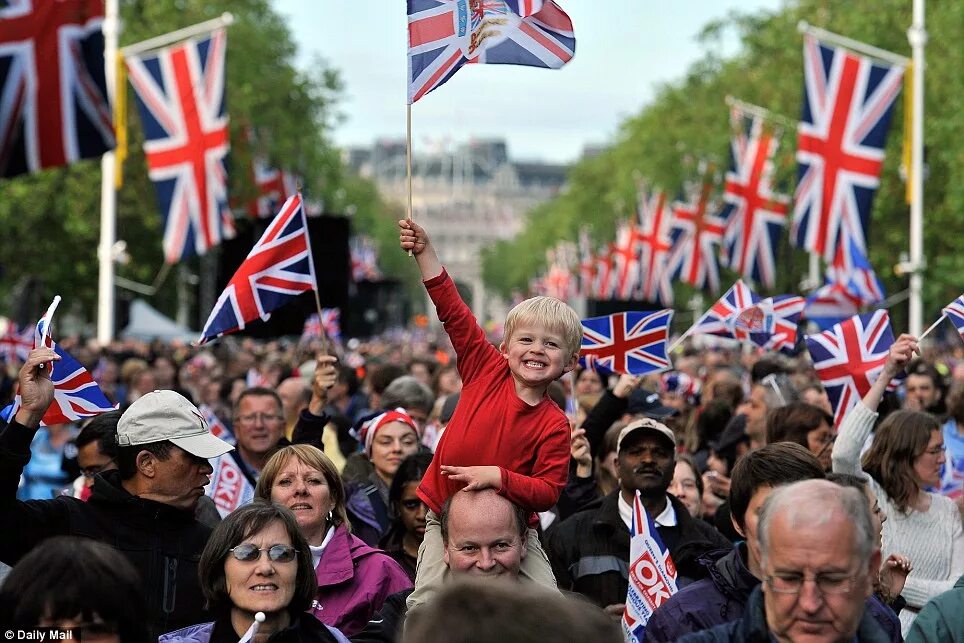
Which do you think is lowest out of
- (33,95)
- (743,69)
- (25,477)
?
(25,477)

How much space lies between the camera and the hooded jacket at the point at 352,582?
18.4ft

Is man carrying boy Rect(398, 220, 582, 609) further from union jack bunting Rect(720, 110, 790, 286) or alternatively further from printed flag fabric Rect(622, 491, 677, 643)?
union jack bunting Rect(720, 110, 790, 286)

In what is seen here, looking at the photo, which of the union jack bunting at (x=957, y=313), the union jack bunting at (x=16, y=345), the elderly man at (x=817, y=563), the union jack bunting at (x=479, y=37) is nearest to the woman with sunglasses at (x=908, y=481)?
the union jack bunting at (x=957, y=313)

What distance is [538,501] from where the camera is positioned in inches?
199

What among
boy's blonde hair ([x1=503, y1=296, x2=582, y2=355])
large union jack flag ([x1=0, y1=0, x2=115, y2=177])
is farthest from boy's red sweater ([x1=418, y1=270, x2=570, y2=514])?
large union jack flag ([x1=0, y1=0, x2=115, y2=177])

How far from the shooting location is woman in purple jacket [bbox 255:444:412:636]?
564 centimetres

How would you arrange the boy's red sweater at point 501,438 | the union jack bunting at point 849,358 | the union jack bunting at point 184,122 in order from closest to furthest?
the boy's red sweater at point 501,438 → the union jack bunting at point 849,358 → the union jack bunting at point 184,122

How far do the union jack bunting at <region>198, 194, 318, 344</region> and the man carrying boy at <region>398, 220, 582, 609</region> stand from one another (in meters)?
3.59

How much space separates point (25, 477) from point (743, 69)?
145 feet

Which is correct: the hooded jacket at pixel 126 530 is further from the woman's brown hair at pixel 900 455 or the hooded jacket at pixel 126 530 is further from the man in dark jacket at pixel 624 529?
the woman's brown hair at pixel 900 455

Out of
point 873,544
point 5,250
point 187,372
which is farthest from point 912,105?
point 873,544

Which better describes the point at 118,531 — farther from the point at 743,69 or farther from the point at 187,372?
the point at 743,69

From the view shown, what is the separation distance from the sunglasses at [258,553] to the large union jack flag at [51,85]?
6705 mm

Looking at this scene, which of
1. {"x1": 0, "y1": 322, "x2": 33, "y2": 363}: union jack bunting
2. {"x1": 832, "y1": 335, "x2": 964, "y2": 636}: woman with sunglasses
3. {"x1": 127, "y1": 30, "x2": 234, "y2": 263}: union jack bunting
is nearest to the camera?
{"x1": 832, "y1": 335, "x2": 964, "y2": 636}: woman with sunglasses
